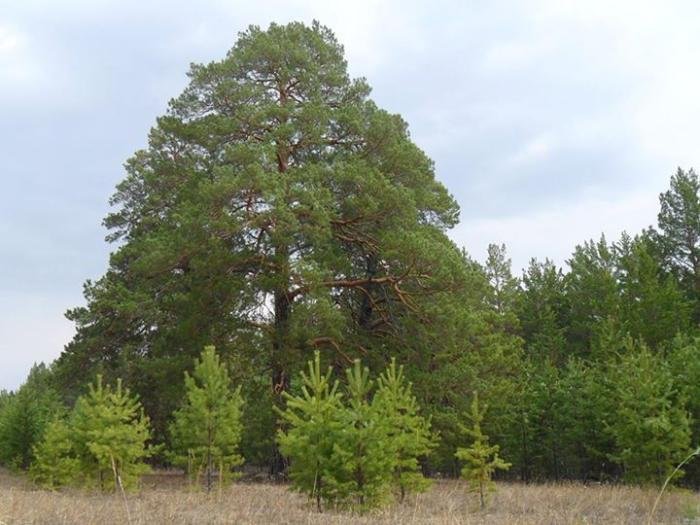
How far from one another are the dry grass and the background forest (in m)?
2.84

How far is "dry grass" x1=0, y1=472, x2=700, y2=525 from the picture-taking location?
31.3 feet

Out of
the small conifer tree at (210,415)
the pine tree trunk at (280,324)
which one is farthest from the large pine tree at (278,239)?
the small conifer tree at (210,415)

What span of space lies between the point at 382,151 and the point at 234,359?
8883mm

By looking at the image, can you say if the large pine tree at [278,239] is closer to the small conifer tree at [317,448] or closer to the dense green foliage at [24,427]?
the small conifer tree at [317,448]

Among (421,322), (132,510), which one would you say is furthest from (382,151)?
(132,510)

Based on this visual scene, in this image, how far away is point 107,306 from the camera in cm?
2467

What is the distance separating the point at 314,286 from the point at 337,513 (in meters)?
9.08

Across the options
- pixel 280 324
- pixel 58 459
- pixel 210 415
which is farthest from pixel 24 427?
pixel 210 415

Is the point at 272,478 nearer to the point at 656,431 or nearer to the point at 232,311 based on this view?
the point at 232,311

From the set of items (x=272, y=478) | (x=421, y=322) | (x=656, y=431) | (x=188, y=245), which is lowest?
(x=272, y=478)

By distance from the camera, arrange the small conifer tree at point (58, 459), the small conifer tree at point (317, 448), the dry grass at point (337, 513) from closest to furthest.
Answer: the dry grass at point (337, 513) < the small conifer tree at point (317, 448) < the small conifer tree at point (58, 459)

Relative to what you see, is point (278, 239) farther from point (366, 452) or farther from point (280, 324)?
point (366, 452)

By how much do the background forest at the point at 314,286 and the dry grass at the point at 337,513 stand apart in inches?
112

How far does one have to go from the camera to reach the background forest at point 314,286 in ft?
66.4
